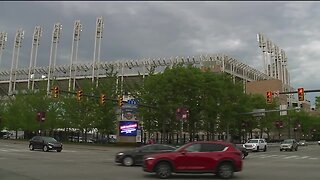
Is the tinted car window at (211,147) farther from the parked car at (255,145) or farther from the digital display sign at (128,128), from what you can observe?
the digital display sign at (128,128)

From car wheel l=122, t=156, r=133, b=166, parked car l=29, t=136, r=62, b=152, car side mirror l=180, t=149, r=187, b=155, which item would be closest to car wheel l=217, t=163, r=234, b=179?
car side mirror l=180, t=149, r=187, b=155

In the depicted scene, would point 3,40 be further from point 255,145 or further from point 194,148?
point 194,148

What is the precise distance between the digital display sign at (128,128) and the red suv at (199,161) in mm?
36818

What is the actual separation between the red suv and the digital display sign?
3682 centimetres

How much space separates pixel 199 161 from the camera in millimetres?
17547

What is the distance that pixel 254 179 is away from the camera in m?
17.5

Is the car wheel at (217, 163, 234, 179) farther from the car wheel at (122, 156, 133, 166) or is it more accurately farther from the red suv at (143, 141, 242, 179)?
the car wheel at (122, 156, 133, 166)

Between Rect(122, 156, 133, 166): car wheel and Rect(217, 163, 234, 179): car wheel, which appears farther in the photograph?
Rect(122, 156, 133, 166): car wheel

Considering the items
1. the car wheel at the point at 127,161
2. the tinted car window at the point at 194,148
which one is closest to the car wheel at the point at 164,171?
the tinted car window at the point at 194,148

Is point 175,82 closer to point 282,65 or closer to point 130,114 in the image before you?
point 130,114

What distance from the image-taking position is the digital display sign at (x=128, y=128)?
54.5m

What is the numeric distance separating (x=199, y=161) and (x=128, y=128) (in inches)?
1488

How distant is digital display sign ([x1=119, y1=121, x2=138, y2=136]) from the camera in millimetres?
54531

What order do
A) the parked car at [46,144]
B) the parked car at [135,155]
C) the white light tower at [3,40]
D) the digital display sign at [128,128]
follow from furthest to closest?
1. the white light tower at [3,40]
2. the digital display sign at [128,128]
3. the parked car at [46,144]
4. the parked car at [135,155]
